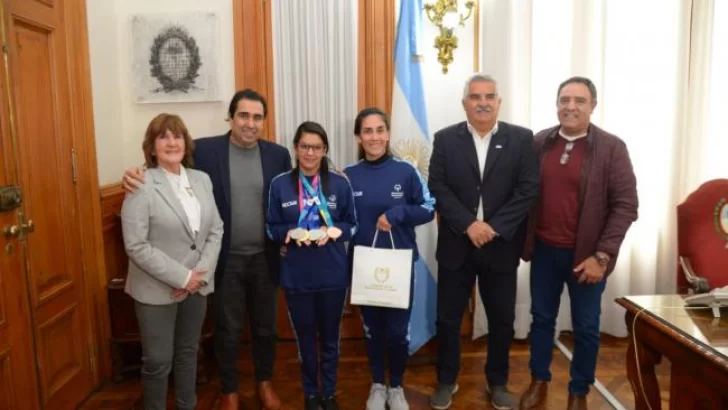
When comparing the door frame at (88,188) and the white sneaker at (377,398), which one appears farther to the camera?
the door frame at (88,188)

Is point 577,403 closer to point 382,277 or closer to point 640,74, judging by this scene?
point 382,277

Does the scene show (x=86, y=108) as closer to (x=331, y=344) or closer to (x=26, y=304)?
(x=26, y=304)

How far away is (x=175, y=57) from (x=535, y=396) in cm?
287

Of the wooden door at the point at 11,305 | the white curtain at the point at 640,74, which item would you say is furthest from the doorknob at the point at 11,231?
the white curtain at the point at 640,74

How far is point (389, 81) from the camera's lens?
338 centimetres

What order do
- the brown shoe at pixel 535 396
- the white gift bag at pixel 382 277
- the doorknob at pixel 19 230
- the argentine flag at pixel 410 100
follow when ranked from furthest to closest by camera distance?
1. the argentine flag at pixel 410 100
2. the brown shoe at pixel 535 396
3. the white gift bag at pixel 382 277
4. the doorknob at pixel 19 230

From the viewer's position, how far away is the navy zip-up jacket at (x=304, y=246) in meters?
2.32

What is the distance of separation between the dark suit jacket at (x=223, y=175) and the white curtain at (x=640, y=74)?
169cm

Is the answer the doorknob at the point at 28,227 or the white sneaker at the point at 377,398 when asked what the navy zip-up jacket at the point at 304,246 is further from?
the doorknob at the point at 28,227

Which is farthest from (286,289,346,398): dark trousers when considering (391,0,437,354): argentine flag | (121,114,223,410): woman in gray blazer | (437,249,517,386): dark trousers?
(391,0,437,354): argentine flag

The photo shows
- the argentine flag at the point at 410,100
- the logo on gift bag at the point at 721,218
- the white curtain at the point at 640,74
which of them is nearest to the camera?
the logo on gift bag at the point at 721,218

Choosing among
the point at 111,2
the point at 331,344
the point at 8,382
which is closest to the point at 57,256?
the point at 8,382

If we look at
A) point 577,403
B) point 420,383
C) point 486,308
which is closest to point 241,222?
point 486,308

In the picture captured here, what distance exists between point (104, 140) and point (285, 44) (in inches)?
48.9
